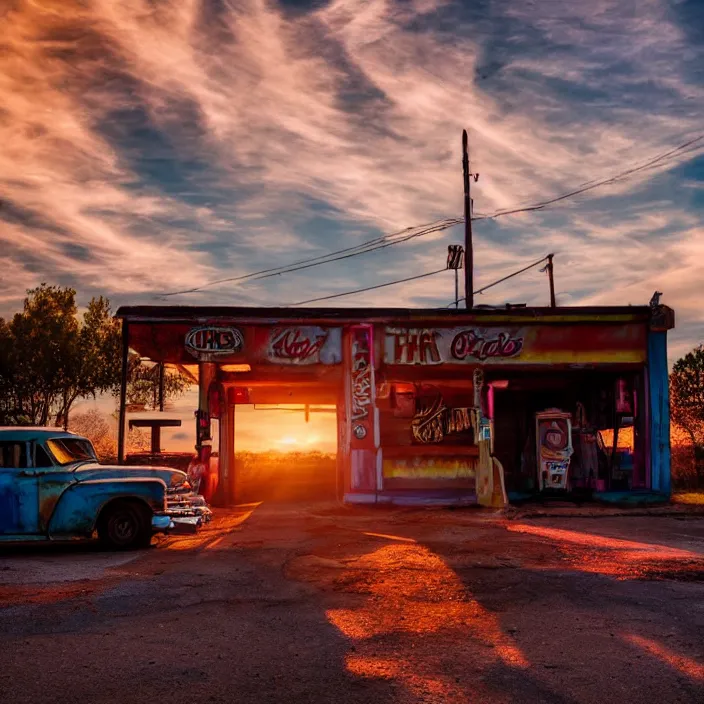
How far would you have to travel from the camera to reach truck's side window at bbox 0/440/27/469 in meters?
12.8

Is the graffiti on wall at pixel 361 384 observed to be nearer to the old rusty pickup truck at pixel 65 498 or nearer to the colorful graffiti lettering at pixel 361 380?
the colorful graffiti lettering at pixel 361 380

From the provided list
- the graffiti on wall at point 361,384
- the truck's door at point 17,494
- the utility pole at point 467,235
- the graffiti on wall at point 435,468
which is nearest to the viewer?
the truck's door at point 17,494

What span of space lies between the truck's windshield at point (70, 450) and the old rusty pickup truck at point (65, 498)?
0.02 meters

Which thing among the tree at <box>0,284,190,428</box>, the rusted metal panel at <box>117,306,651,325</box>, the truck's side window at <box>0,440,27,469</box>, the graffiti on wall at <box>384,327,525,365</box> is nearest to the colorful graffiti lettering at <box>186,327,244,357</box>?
the rusted metal panel at <box>117,306,651,325</box>

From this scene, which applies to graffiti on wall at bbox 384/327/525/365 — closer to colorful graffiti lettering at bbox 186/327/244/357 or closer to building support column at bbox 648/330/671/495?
building support column at bbox 648/330/671/495

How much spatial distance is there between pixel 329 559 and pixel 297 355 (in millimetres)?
10847

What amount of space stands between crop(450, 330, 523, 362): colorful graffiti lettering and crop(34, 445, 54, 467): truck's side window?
1167cm

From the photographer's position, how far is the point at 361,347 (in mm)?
21391

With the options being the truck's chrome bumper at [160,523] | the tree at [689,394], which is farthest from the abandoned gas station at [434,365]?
the tree at [689,394]

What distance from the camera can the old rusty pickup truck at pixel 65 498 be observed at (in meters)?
12.6

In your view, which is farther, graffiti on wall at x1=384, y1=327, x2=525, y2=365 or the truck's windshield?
graffiti on wall at x1=384, y1=327, x2=525, y2=365

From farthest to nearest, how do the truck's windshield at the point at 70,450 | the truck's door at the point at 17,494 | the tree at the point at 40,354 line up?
1. the tree at the point at 40,354
2. the truck's windshield at the point at 70,450
3. the truck's door at the point at 17,494

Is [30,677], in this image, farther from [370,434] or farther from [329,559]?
[370,434]

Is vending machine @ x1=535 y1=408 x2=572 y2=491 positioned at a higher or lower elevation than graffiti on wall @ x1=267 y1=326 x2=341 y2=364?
lower
